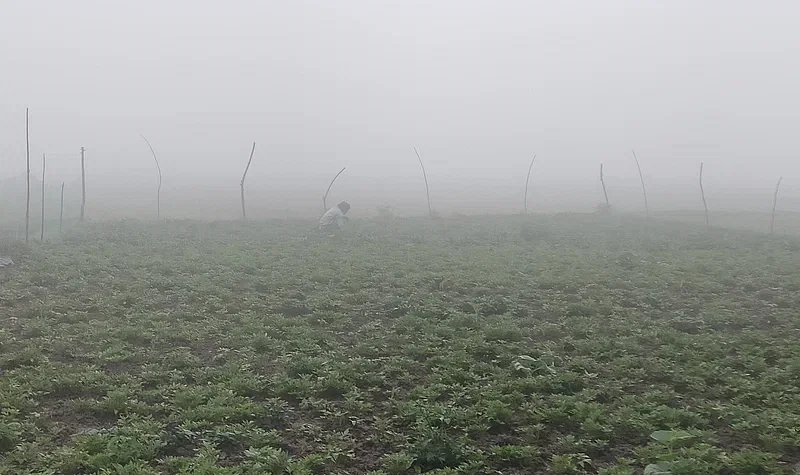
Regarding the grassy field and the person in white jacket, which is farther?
the person in white jacket

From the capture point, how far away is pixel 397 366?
25.4 ft

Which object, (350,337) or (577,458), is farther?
(350,337)

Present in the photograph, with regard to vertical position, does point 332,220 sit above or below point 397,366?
above

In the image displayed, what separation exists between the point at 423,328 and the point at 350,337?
1169mm

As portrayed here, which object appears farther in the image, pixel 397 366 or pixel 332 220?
pixel 332 220

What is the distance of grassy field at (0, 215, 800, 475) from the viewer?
540 cm

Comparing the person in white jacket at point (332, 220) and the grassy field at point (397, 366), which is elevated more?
the person in white jacket at point (332, 220)

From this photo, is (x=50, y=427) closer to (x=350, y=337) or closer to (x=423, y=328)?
(x=350, y=337)

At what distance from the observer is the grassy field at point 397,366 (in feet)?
17.7

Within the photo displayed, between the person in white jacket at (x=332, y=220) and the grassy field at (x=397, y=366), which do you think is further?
the person in white jacket at (x=332, y=220)

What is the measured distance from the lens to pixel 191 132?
4751 inches

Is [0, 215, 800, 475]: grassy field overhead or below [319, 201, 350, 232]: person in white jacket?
below

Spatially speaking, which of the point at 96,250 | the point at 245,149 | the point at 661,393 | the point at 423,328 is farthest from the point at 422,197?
the point at 245,149

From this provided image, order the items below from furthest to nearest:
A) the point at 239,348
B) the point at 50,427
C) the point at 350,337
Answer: the point at 350,337, the point at 239,348, the point at 50,427
